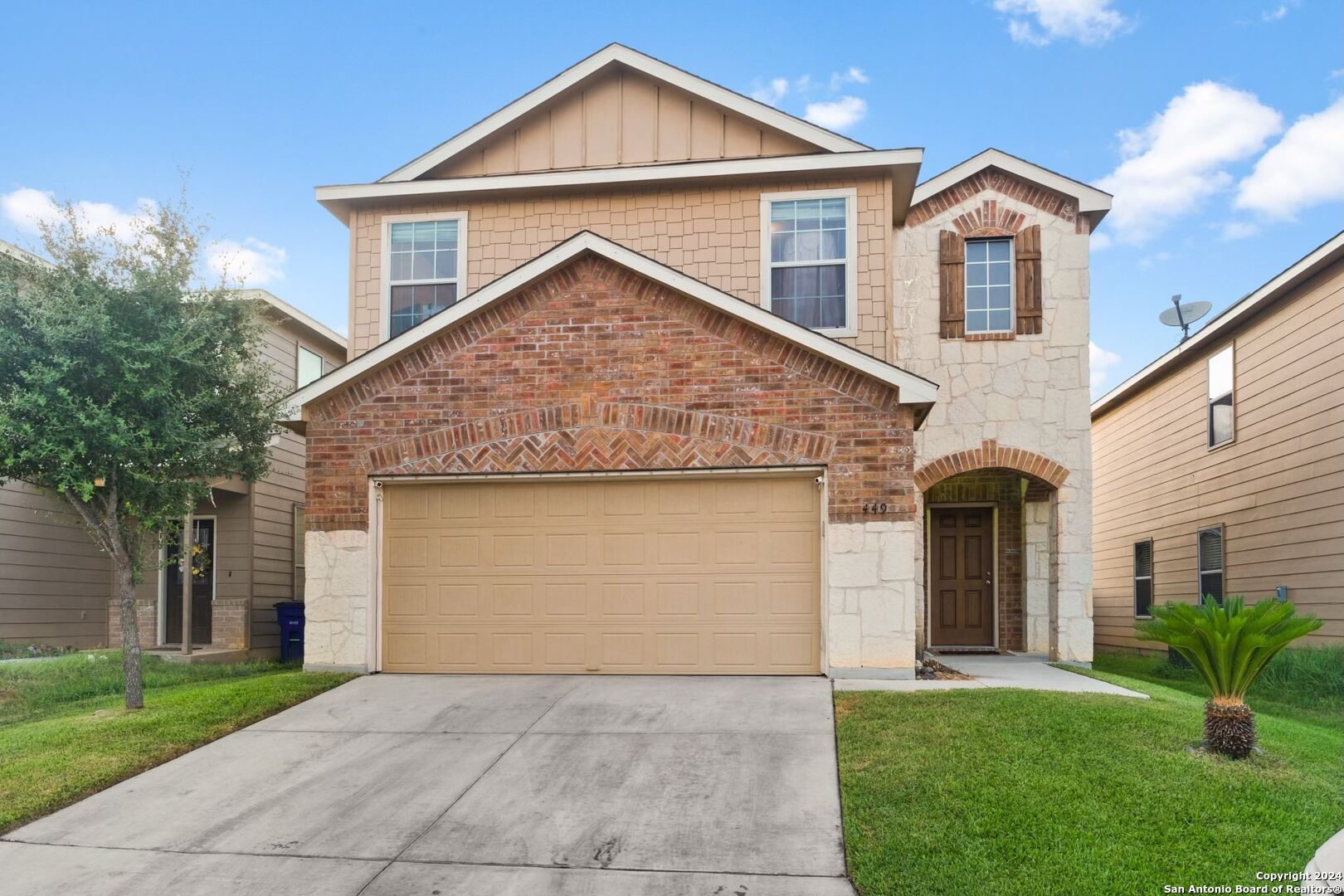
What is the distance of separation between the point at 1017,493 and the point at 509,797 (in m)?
10.5

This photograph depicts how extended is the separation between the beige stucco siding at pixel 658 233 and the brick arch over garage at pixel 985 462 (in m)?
2.41

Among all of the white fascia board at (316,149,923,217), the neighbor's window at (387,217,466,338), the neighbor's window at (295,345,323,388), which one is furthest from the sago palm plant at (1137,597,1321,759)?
the neighbor's window at (295,345,323,388)

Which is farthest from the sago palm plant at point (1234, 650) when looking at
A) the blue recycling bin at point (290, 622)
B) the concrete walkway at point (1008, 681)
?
the blue recycling bin at point (290, 622)

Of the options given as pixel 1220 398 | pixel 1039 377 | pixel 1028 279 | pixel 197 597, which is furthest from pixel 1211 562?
pixel 197 597

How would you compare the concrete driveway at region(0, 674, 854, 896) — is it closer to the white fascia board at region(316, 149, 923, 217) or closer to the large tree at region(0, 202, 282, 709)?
the large tree at region(0, 202, 282, 709)

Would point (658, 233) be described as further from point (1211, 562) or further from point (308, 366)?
point (1211, 562)

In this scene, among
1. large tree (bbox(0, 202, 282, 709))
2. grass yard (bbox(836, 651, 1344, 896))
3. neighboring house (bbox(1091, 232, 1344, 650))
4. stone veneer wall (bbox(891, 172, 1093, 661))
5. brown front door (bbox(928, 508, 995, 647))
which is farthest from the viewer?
brown front door (bbox(928, 508, 995, 647))

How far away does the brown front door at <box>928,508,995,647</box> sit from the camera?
15.6m

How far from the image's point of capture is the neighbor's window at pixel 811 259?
13008 mm

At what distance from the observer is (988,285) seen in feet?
48.0

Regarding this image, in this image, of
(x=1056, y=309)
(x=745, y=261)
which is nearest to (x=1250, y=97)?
(x=1056, y=309)

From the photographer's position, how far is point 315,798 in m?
7.36

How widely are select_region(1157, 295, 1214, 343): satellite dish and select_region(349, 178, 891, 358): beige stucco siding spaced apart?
7787 millimetres

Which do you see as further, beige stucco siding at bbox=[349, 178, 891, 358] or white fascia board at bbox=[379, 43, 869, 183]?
white fascia board at bbox=[379, 43, 869, 183]
